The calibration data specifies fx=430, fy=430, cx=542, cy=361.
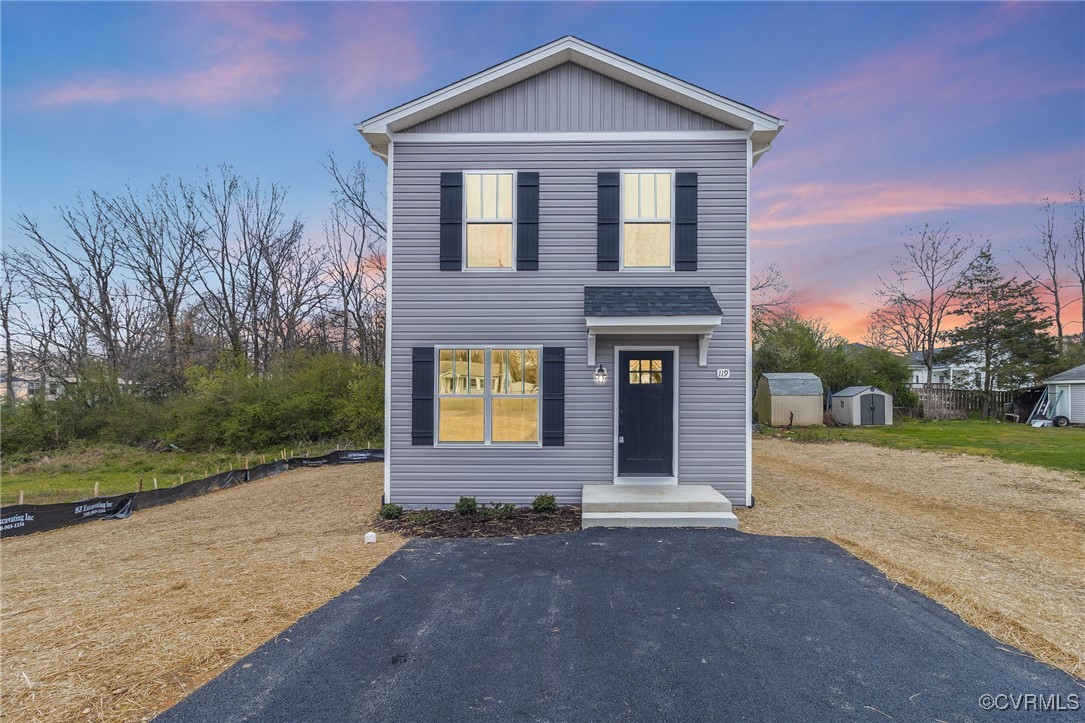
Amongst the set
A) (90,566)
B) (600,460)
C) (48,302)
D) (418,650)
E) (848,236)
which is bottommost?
(90,566)

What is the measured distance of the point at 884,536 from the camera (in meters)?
5.54

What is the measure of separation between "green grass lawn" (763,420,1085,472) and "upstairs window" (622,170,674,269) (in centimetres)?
1088

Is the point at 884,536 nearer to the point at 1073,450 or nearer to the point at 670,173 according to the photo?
the point at 670,173

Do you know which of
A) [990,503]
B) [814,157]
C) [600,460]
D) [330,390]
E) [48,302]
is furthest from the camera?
[48,302]

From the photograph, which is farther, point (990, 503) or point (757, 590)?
point (990, 503)

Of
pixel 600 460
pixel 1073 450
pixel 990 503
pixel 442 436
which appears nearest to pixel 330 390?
pixel 442 436

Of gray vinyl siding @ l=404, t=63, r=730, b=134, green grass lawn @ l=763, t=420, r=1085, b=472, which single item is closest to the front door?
gray vinyl siding @ l=404, t=63, r=730, b=134

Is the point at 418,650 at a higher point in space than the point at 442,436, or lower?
lower

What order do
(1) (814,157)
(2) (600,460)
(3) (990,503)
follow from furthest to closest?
(1) (814,157) → (3) (990,503) → (2) (600,460)

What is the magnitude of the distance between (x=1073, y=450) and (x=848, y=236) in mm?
9015

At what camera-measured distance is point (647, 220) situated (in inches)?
265

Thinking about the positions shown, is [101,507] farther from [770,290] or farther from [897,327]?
[897,327]

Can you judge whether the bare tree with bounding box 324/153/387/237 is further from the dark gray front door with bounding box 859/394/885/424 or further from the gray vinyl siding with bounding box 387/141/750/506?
the dark gray front door with bounding box 859/394/885/424

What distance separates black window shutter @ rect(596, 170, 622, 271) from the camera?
22.0 ft
